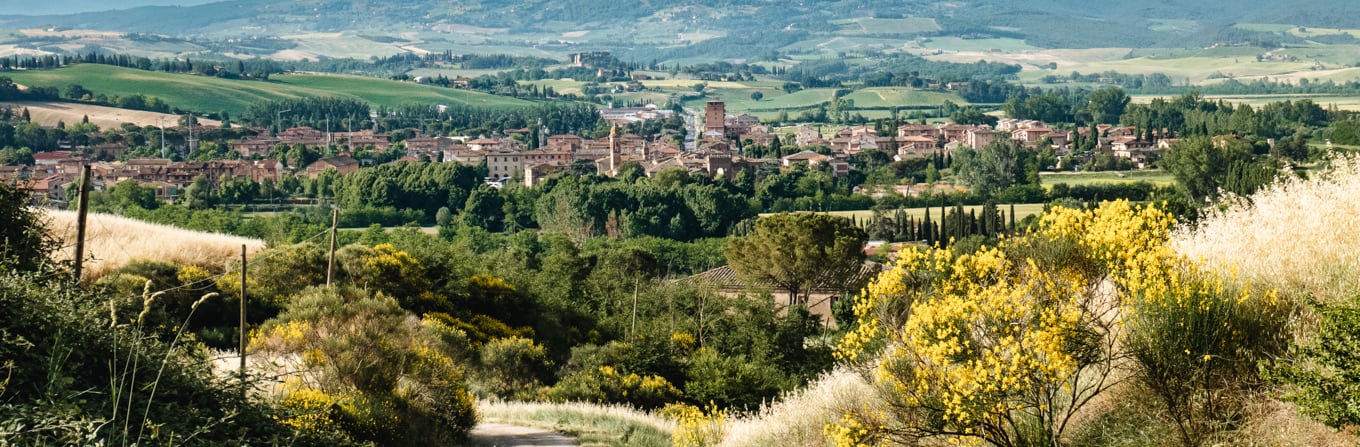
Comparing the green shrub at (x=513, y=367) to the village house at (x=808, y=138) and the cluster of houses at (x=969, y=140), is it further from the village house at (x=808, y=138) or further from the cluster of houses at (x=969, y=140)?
the village house at (x=808, y=138)

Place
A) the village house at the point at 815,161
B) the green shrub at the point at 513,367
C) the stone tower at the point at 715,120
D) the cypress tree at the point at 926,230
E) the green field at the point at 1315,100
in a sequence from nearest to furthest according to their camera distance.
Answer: the green shrub at the point at 513,367 < the cypress tree at the point at 926,230 < the village house at the point at 815,161 < the stone tower at the point at 715,120 < the green field at the point at 1315,100

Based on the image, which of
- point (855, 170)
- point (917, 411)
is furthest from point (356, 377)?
point (855, 170)

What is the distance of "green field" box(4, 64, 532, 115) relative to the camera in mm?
119375

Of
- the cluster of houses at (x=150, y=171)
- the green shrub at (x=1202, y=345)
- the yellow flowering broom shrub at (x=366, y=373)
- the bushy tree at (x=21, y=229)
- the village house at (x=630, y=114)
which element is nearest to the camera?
the green shrub at (x=1202, y=345)

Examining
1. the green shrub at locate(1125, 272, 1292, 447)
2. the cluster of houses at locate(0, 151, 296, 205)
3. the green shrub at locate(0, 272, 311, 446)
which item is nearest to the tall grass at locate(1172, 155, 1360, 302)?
the green shrub at locate(1125, 272, 1292, 447)

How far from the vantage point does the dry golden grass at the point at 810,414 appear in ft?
26.2

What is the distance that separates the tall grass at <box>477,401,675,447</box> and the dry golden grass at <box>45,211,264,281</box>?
16.7 feet

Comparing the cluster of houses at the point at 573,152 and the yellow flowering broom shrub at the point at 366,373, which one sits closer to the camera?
the yellow flowering broom shrub at the point at 366,373

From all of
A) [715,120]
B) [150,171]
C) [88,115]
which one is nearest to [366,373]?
[150,171]

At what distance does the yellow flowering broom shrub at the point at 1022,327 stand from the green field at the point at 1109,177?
177ft

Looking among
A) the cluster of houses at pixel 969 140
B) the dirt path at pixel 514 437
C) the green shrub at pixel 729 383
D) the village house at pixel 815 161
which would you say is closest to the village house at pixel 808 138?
the cluster of houses at pixel 969 140

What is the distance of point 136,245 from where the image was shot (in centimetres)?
1683

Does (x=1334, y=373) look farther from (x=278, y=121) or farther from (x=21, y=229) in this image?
(x=278, y=121)

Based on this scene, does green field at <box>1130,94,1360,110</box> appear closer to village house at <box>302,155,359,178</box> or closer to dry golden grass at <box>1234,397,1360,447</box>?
village house at <box>302,155,359,178</box>
